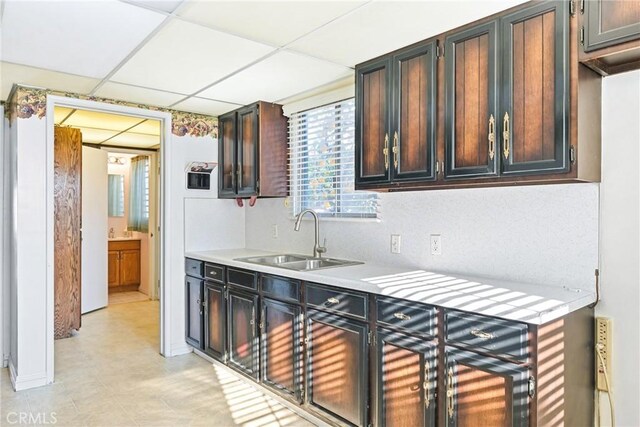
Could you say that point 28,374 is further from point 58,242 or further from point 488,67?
point 488,67

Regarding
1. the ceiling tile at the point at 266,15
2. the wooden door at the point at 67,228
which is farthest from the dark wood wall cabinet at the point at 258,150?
the wooden door at the point at 67,228

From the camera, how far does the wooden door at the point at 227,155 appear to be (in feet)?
13.2


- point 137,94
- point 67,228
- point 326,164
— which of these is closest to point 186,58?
point 137,94

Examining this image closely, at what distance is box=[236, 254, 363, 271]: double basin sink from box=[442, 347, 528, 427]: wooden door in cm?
124

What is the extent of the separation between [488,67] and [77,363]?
3877 millimetres

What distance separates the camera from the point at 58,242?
182 inches

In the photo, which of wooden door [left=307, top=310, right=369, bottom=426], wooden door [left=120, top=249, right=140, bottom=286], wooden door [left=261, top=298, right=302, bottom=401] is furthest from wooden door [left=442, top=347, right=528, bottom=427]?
wooden door [left=120, top=249, right=140, bottom=286]

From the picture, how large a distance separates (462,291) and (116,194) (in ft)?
23.1

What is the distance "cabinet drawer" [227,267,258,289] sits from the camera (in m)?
3.15

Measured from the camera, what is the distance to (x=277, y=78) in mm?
3041

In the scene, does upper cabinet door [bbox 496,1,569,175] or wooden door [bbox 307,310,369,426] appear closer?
upper cabinet door [bbox 496,1,569,175]

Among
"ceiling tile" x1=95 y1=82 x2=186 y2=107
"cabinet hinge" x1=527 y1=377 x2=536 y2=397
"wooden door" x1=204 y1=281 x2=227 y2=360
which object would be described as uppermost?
"ceiling tile" x1=95 y1=82 x2=186 y2=107

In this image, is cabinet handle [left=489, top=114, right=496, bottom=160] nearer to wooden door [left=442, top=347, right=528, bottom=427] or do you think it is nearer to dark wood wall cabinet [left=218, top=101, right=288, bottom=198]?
wooden door [left=442, top=347, right=528, bottom=427]

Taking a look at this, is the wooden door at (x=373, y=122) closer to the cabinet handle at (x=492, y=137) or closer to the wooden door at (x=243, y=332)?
the cabinet handle at (x=492, y=137)
